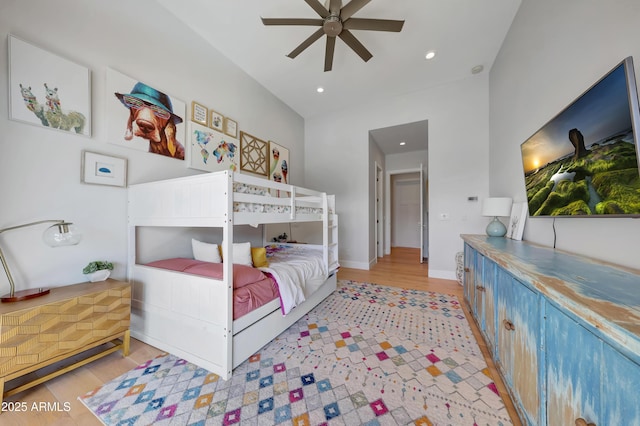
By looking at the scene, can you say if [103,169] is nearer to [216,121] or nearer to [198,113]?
[198,113]

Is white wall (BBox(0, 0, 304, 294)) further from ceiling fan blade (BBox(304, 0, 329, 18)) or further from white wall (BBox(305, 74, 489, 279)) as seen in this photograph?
white wall (BBox(305, 74, 489, 279))

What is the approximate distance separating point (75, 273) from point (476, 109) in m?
5.01

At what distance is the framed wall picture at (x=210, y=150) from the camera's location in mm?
2441

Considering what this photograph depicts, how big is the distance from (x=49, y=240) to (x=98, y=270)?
0.34 m

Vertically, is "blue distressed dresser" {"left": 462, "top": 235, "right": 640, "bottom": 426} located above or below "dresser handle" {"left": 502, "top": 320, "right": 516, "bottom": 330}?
above

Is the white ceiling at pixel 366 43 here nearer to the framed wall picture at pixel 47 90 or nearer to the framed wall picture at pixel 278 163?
the framed wall picture at pixel 278 163

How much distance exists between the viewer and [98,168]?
1.73 meters

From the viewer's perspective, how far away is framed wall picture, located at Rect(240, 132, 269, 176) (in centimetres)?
312

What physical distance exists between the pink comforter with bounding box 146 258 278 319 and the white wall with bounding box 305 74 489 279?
258cm

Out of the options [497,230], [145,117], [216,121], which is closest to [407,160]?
[497,230]

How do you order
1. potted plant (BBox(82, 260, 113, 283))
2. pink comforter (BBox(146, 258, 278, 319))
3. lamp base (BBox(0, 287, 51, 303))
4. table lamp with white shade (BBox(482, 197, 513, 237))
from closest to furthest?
lamp base (BBox(0, 287, 51, 303)), pink comforter (BBox(146, 258, 278, 319)), potted plant (BBox(82, 260, 113, 283)), table lamp with white shade (BBox(482, 197, 513, 237))

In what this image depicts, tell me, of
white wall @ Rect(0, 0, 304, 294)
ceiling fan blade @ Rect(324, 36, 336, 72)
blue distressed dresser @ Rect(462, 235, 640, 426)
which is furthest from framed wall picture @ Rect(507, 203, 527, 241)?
white wall @ Rect(0, 0, 304, 294)

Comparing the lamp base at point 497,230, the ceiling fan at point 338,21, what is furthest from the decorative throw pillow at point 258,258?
the lamp base at point 497,230

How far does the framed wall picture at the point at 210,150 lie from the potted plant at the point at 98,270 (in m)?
1.22
